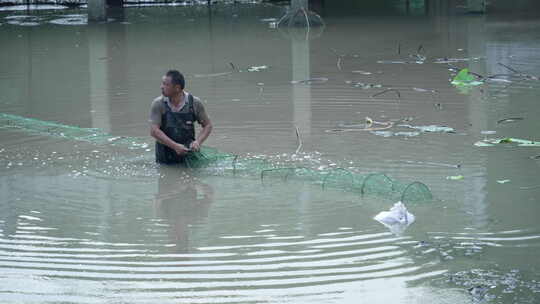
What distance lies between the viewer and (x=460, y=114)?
376 inches

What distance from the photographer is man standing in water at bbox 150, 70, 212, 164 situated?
7.59m

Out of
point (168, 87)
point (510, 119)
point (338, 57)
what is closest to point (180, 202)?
point (168, 87)

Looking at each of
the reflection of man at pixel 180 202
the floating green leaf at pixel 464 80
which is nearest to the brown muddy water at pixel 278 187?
the reflection of man at pixel 180 202

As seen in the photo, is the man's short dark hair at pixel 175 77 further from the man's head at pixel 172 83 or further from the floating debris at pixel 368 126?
the floating debris at pixel 368 126

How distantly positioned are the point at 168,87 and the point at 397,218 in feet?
8.05

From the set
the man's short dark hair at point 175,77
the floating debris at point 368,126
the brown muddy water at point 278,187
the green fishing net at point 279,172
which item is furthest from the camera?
the floating debris at point 368,126

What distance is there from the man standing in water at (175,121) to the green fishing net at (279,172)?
157mm

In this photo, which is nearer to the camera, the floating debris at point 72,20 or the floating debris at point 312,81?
the floating debris at point 312,81

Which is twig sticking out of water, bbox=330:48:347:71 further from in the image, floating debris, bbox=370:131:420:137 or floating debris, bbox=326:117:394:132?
floating debris, bbox=370:131:420:137

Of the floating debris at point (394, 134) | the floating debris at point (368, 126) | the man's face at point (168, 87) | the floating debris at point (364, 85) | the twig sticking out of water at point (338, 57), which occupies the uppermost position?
the man's face at point (168, 87)

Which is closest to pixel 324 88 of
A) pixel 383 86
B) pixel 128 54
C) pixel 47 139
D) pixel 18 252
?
pixel 383 86

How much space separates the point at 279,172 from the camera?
743cm

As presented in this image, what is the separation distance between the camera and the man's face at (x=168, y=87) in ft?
24.5

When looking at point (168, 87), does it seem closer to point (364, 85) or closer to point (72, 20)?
point (364, 85)
